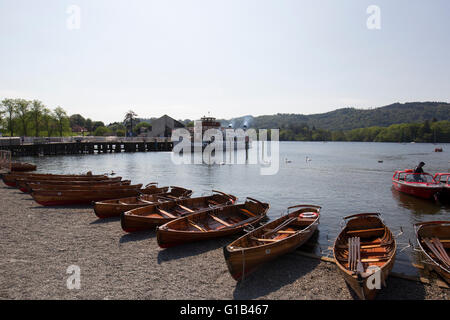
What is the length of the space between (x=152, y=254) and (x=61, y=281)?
10.4ft

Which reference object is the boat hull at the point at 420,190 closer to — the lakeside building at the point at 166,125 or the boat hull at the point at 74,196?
the boat hull at the point at 74,196

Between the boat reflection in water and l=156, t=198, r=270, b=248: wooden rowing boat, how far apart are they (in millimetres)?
13334

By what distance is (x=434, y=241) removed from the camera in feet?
34.3

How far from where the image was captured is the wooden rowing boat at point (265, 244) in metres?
8.52

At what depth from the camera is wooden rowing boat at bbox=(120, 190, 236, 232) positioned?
1282cm

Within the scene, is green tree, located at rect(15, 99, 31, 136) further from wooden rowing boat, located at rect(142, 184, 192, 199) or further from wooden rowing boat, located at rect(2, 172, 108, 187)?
wooden rowing boat, located at rect(142, 184, 192, 199)

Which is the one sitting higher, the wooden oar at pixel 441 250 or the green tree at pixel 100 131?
the green tree at pixel 100 131

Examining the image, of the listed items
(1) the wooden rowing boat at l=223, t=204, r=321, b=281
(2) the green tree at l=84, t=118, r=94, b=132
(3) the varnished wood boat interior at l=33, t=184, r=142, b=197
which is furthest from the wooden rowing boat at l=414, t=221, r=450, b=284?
(2) the green tree at l=84, t=118, r=94, b=132

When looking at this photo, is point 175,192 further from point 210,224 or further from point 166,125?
point 166,125

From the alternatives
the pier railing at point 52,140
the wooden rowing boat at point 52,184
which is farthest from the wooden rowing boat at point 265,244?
the pier railing at point 52,140

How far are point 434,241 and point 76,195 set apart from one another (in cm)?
1861

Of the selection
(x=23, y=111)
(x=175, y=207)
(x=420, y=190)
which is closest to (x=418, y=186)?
(x=420, y=190)

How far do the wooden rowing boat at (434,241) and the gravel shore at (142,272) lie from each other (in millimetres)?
1476
